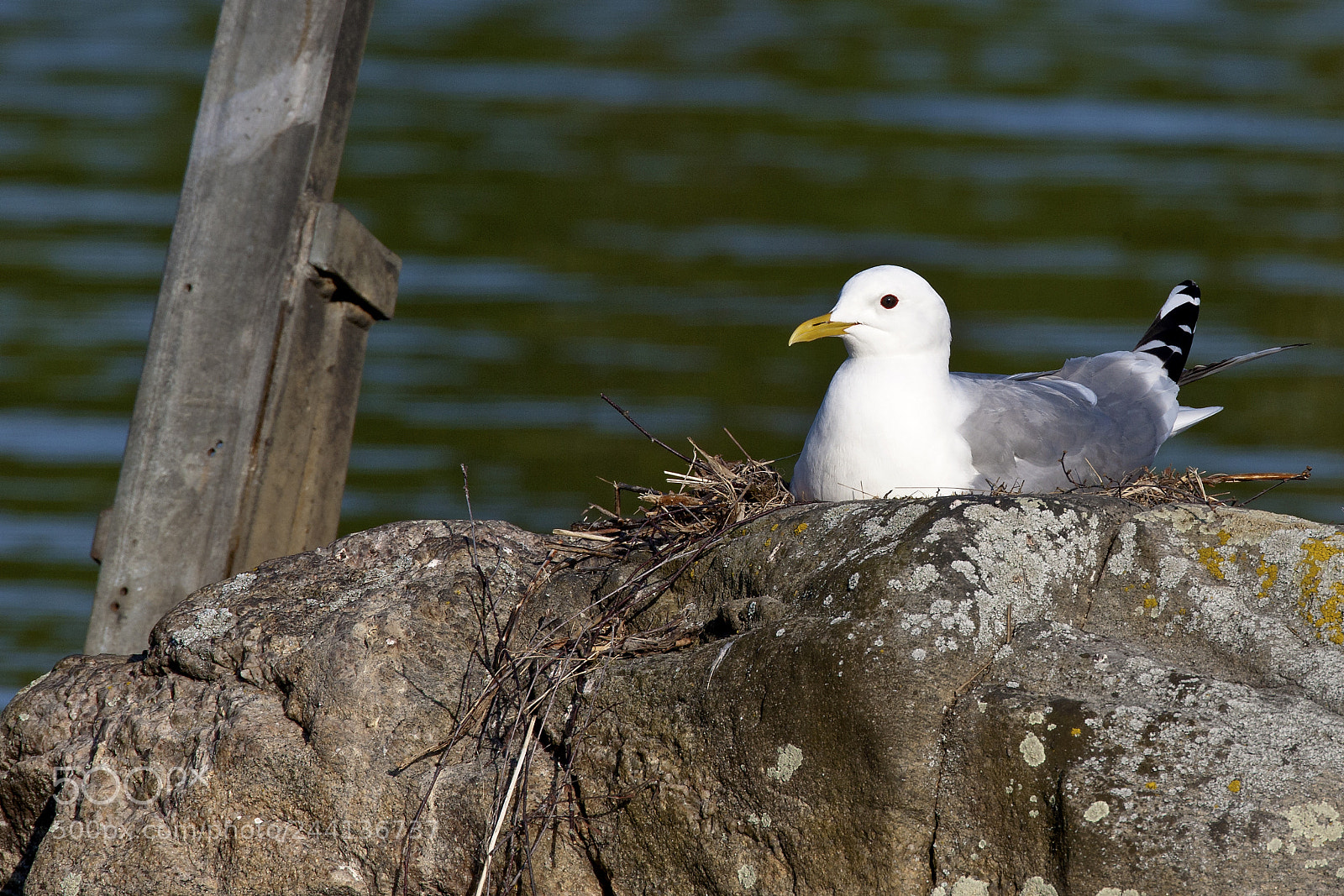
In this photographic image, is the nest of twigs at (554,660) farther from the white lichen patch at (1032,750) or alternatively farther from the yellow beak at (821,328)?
the white lichen patch at (1032,750)

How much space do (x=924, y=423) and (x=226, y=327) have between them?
1.97 meters

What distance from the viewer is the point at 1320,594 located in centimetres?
303

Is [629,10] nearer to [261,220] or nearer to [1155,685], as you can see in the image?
[261,220]


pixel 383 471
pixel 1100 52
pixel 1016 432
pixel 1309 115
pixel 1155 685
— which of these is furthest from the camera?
pixel 1100 52

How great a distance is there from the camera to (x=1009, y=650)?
2957mm

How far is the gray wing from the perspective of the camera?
414 centimetres

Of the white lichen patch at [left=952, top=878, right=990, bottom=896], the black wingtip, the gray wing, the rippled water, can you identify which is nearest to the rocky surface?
the white lichen patch at [left=952, top=878, right=990, bottom=896]

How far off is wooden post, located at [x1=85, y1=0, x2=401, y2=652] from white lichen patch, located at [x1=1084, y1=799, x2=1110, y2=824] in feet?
8.23

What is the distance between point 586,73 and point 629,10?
104 inches

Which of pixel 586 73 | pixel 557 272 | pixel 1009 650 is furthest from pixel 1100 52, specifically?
pixel 1009 650

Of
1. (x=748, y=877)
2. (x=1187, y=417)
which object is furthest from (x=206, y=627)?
(x=1187, y=417)

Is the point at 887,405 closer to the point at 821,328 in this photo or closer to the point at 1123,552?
the point at 821,328

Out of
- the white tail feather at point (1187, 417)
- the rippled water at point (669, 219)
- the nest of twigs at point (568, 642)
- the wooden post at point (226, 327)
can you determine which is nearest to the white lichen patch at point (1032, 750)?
the nest of twigs at point (568, 642)

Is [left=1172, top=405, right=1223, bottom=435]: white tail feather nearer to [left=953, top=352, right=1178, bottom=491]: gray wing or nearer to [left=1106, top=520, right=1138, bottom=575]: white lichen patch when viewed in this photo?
[left=953, top=352, right=1178, bottom=491]: gray wing
